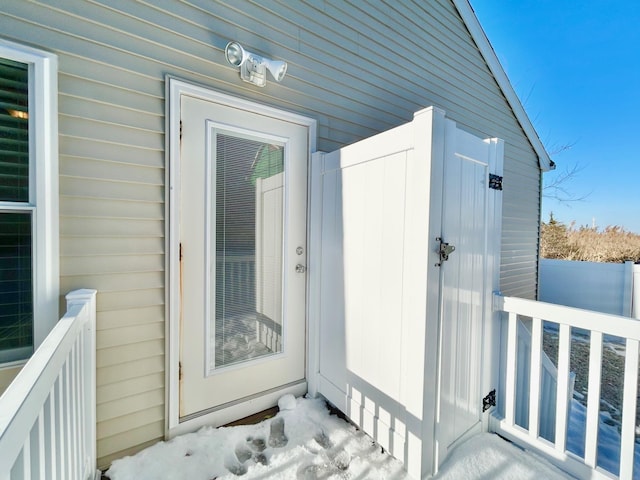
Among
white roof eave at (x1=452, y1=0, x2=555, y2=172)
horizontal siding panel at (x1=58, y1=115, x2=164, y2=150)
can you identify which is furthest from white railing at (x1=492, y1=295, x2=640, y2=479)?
white roof eave at (x1=452, y1=0, x2=555, y2=172)

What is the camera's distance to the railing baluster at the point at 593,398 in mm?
1429

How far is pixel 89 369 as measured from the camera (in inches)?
54.3

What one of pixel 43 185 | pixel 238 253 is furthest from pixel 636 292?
pixel 43 185

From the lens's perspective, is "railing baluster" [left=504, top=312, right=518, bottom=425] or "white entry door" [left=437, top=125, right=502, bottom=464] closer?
"white entry door" [left=437, top=125, right=502, bottom=464]

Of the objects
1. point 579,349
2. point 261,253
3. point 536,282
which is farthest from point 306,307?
point 536,282

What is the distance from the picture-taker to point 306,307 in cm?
225

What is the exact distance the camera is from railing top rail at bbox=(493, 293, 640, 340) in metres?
1.31

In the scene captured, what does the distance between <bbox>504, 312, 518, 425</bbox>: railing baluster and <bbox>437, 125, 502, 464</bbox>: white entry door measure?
6.1 inches

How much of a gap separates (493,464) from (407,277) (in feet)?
3.75

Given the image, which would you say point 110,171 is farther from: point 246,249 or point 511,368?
point 511,368

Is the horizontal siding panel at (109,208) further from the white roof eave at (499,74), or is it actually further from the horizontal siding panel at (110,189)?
the white roof eave at (499,74)

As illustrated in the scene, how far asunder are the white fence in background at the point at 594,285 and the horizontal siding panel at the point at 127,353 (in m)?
7.28

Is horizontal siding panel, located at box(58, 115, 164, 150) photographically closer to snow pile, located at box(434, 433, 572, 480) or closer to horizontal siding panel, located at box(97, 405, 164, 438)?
horizontal siding panel, located at box(97, 405, 164, 438)

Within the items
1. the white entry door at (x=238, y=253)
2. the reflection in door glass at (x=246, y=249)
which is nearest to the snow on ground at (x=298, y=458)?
the white entry door at (x=238, y=253)
